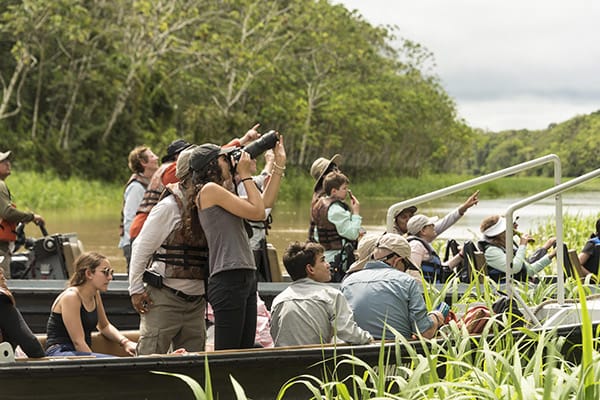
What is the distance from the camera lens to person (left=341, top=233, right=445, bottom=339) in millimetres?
4914

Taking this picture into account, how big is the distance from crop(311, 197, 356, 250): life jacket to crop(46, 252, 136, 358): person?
266 cm

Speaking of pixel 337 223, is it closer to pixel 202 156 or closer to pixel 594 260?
pixel 594 260

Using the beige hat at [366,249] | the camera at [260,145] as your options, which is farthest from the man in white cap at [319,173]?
the camera at [260,145]

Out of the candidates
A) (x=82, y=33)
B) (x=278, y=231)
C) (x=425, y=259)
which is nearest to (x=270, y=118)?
(x=82, y=33)

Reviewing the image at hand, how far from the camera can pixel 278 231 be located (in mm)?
21078

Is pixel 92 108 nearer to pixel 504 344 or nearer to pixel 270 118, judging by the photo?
pixel 270 118

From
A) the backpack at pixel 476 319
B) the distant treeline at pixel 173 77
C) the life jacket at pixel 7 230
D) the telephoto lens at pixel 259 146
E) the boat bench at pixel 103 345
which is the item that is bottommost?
the boat bench at pixel 103 345

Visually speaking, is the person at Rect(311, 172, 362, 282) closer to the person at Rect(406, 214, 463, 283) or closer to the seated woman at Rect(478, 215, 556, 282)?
the person at Rect(406, 214, 463, 283)

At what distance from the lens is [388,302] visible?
16.2 feet

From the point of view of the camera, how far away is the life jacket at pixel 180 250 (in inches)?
198

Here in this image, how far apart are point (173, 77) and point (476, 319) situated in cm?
3183

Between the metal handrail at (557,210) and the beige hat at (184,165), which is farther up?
the beige hat at (184,165)

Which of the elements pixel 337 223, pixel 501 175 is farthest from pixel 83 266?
pixel 337 223

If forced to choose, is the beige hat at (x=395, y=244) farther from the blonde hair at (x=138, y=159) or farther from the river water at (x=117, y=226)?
the river water at (x=117, y=226)
